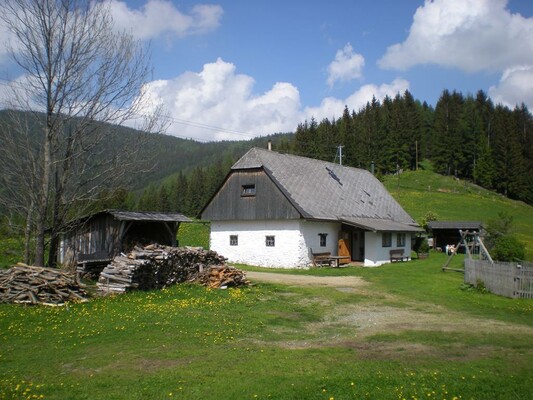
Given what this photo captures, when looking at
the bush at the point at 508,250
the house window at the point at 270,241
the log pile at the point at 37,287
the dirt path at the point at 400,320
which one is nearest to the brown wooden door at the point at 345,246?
the house window at the point at 270,241

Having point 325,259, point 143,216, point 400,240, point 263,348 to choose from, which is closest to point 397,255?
point 400,240

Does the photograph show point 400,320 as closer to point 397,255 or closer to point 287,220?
point 287,220

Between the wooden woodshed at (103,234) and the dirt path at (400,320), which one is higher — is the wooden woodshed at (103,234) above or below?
above

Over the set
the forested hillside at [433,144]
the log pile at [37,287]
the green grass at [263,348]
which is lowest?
the green grass at [263,348]

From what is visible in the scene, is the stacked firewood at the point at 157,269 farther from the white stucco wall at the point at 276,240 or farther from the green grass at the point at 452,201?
the green grass at the point at 452,201

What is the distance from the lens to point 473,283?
68.8 ft

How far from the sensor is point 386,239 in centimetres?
3512

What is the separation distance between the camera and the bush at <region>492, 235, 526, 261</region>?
25484 mm

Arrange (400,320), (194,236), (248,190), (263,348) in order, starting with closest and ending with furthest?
(263,348)
(400,320)
(248,190)
(194,236)

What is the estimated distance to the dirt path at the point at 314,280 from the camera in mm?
22016

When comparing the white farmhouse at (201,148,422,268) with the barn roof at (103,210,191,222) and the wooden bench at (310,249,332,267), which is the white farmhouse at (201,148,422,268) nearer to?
the wooden bench at (310,249,332,267)

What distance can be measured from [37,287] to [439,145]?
85014 mm

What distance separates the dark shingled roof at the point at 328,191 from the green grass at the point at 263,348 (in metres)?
14.8

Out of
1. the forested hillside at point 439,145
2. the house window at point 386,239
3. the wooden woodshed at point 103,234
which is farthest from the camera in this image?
the forested hillside at point 439,145
